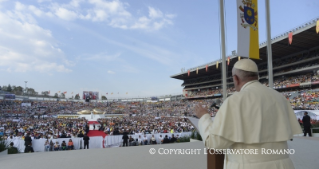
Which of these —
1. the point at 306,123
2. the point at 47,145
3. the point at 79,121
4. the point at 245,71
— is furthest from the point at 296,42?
the point at 245,71

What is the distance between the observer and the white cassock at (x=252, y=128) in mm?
1469

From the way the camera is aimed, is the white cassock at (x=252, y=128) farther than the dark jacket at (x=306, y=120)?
No

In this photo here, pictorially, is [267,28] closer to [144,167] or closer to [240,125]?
[144,167]

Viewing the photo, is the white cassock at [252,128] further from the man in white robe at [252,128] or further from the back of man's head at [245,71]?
the back of man's head at [245,71]

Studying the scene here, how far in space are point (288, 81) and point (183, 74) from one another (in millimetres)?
31766

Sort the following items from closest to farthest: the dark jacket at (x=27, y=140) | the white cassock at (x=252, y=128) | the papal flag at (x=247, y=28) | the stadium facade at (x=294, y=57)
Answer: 1. the white cassock at (x=252, y=128)
2. the papal flag at (x=247, y=28)
3. the dark jacket at (x=27, y=140)
4. the stadium facade at (x=294, y=57)

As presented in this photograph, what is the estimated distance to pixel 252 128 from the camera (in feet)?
4.87

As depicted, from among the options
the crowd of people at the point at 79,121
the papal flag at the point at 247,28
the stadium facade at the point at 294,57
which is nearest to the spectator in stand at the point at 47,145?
the crowd of people at the point at 79,121

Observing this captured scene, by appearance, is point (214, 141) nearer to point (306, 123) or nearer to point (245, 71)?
point (245, 71)

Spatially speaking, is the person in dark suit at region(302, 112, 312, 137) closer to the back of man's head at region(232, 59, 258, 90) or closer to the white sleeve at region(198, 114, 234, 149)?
the back of man's head at region(232, 59, 258, 90)

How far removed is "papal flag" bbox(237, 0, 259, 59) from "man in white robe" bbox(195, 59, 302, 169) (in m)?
4.49

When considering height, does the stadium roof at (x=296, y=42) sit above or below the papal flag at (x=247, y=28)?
above

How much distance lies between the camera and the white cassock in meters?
1.47

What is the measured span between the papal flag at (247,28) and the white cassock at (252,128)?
450 cm
